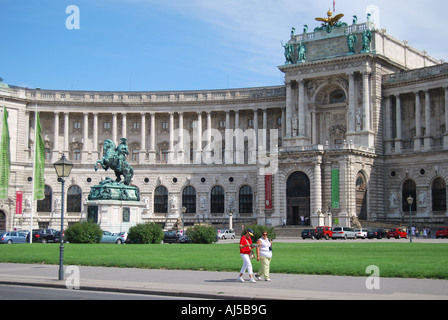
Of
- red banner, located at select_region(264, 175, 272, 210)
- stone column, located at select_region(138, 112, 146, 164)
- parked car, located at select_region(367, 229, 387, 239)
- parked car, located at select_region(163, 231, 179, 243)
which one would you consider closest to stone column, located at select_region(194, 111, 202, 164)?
stone column, located at select_region(138, 112, 146, 164)

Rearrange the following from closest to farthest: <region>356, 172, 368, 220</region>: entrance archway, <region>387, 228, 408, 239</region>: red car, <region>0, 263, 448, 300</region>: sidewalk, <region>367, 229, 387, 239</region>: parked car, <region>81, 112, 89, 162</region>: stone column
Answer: <region>0, 263, 448, 300</region>: sidewalk, <region>367, 229, 387, 239</region>: parked car, <region>387, 228, 408, 239</region>: red car, <region>356, 172, 368, 220</region>: entrance archway, <region>81, 112, 89, 162</region>: stone column

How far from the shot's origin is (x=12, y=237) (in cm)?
6744

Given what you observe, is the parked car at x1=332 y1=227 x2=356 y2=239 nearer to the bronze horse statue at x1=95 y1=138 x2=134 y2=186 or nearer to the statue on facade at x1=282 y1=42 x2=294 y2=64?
the bronze horse statue at x1=95 y1=138 x2=134 y2=186

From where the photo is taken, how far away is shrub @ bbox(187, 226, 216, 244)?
58938 millimetres

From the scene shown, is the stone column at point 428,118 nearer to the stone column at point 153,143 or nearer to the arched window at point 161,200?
the arched window at point 161,200

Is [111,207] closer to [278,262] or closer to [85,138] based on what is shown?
[278,262]

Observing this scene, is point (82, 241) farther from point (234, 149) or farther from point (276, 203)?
point (234, 149)

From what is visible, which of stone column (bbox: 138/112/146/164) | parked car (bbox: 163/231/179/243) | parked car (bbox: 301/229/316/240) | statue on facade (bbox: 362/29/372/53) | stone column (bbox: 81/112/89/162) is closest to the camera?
parked car (bbox: 163/231/179/243)

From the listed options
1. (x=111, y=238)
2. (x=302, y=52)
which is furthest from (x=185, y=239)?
(x=302, y=52)

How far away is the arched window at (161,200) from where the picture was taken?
10394cm

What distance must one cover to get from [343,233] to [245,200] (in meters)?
29.5

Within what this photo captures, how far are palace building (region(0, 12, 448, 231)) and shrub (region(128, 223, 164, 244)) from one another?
3281 centimetres

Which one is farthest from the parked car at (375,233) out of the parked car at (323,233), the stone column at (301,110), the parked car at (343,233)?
the stone column at (301,110)

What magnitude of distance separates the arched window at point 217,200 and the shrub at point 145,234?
44.9 meters
